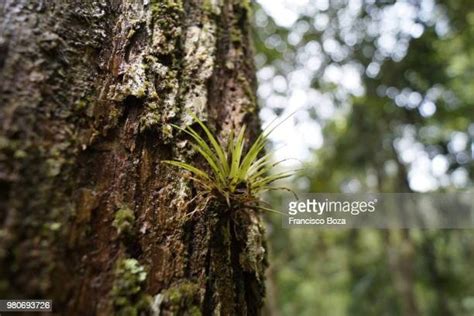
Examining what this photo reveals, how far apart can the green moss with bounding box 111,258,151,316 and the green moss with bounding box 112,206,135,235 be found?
0.09 metres

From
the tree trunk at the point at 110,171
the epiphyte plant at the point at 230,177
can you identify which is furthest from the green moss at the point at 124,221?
the epiphyte plant at the point at 230,177

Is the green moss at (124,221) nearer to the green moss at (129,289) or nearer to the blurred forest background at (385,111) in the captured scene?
the green moss at (129,289)

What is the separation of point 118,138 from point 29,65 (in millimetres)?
330

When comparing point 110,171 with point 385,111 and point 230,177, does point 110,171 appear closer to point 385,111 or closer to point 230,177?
point 230,177

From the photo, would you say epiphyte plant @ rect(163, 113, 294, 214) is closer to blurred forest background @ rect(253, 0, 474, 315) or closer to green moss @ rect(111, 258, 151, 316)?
green moss @ rect(111, 258, 151, 316)

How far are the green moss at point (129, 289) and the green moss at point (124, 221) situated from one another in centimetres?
9

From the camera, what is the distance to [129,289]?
3.49ft

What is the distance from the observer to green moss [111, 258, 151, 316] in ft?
3.39

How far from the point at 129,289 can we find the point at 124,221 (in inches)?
7.7

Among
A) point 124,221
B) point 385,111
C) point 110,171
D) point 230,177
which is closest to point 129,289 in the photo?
point 124,221

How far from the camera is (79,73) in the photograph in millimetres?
1198

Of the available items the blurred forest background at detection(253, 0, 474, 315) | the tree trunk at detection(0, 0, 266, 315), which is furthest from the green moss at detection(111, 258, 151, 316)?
the blurred forest background at detection(253, 0, 474, 315)

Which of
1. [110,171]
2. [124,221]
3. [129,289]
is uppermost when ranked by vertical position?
[110,171]

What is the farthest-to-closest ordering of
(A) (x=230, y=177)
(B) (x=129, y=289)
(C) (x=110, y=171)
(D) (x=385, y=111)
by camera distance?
(D) (x=385, y=111) → (A) (x=230, y=177) → (C) (x=110, y=171) → (B) (x=129, y=289)
